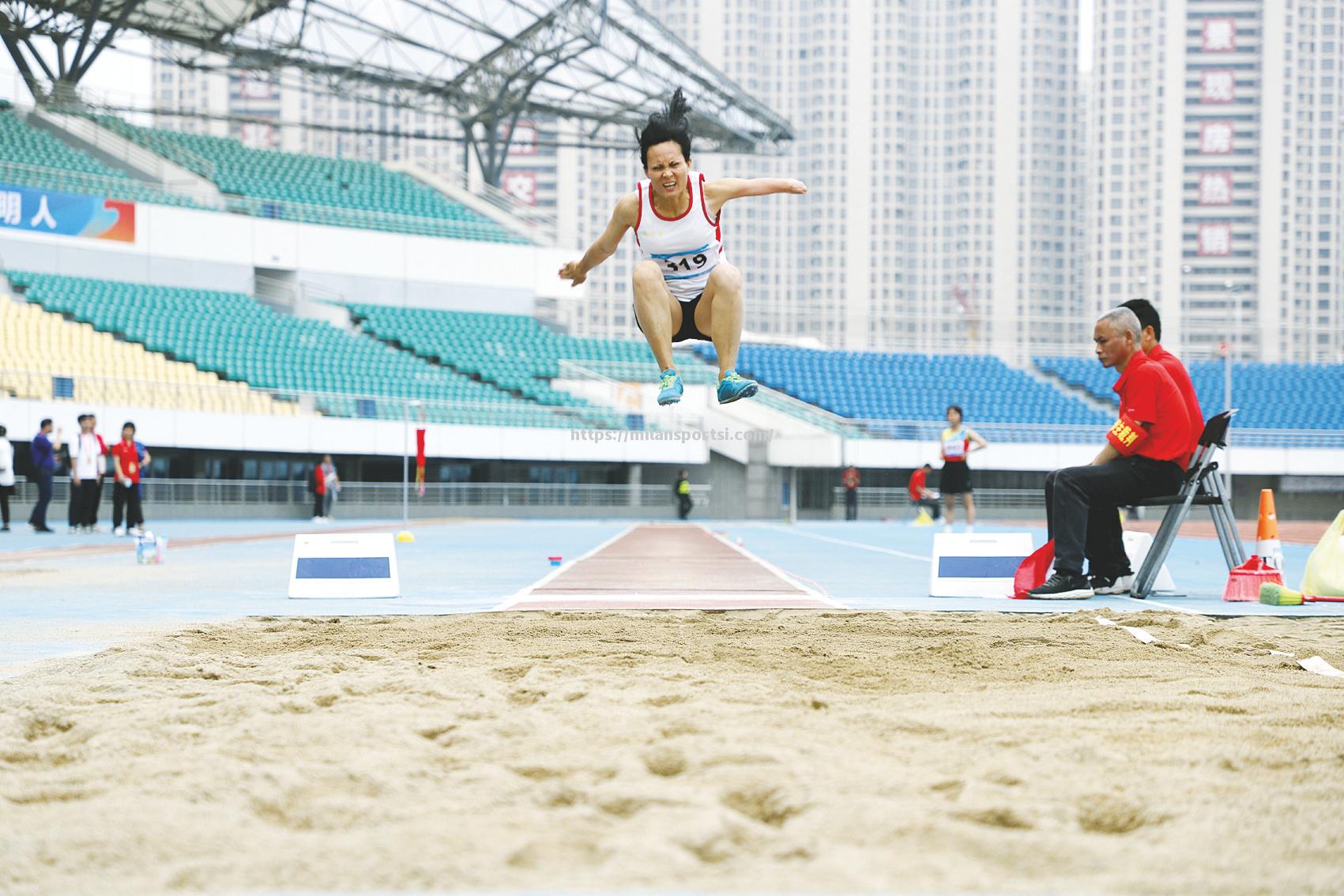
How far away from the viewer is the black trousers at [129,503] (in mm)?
17625

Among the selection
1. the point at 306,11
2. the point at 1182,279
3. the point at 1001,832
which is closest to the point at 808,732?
the point at 1001,832

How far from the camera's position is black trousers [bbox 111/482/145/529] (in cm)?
1762

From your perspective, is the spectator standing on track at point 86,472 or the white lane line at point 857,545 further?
the spectator standing on track at point 86,472

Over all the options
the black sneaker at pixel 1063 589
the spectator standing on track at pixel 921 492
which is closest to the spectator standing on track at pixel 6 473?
the black sneaker at pixel 1063 589

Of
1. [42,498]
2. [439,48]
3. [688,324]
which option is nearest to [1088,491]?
[688,324]

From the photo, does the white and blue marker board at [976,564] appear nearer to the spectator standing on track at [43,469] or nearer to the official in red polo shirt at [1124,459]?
the official in red polo shirt at [1124,459]

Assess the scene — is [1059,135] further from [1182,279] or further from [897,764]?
[897,764]

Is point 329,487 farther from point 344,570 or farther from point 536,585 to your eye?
point 344,570

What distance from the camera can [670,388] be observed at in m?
6.57

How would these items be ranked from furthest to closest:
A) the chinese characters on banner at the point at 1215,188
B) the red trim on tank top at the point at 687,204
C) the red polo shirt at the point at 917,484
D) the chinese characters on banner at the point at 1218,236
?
1. the chinese characters on banner at the point at 1218,236
2. the chinese characters on banner at the point at 1215,188
3. the red polo shirt at the point at 917,484
4. the red trim on tank top at the point at 687,204

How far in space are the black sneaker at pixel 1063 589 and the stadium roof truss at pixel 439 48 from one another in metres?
26.7

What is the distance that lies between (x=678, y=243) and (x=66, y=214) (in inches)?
1138

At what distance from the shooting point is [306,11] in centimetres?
3077

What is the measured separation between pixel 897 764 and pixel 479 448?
27863mm
